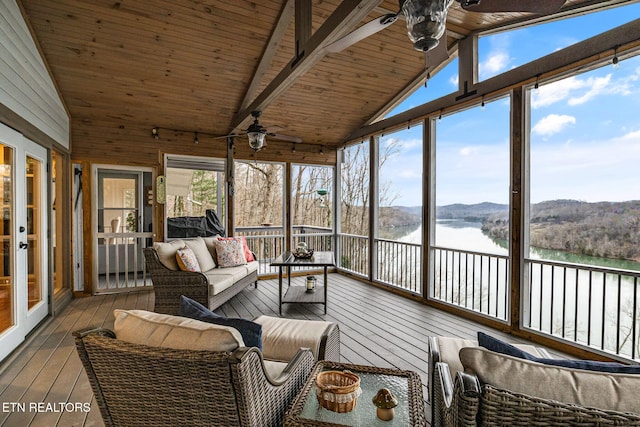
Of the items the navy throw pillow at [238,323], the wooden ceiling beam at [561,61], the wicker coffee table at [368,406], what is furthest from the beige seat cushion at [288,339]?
the wooden ceiling beam at [561,61]

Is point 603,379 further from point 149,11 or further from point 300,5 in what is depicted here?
point 149,11

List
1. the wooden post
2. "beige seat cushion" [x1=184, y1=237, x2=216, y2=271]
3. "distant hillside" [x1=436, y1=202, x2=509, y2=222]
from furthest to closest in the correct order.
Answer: "beige seat cushion" [x1=184, y1=237, x2=216, y2=271] → "distant hillside" [x1=436, y1=202, x2=509, y2=222] → the wooden post

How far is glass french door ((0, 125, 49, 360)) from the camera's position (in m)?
3.03

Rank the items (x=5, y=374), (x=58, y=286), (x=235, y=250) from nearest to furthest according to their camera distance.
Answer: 1. (x=5, y=374)
2. (x=58, y=286)
3. (x=235, y=250)

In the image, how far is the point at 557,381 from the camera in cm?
102

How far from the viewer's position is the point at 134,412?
136 centimetres

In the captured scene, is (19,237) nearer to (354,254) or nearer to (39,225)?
(39,225)

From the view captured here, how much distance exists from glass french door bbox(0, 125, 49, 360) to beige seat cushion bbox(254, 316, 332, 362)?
247 cm

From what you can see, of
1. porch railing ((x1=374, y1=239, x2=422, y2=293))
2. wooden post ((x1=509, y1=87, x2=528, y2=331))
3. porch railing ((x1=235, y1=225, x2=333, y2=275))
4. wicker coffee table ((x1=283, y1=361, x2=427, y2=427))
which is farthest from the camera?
porch railing ((x1=235, y1=225, x2=333, y2=275))

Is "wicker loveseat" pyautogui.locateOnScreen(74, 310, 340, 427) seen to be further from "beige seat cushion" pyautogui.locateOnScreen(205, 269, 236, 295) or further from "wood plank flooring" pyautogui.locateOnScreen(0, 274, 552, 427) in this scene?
"beige seat cushion" pyautogui.locateOnScreen(205, 269, 236, 295)

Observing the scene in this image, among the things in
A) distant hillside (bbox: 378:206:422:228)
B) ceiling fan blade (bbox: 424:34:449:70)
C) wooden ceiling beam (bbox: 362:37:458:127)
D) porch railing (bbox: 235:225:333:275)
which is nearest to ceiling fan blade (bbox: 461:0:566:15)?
ceiling fan blade (bbox: 424:34:449:70)

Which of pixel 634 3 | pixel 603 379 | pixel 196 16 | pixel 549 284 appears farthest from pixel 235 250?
pixel 634 3

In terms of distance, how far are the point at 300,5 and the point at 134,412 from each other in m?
3.52

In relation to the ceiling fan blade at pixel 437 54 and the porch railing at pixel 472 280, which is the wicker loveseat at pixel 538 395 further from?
the porch railing at pixel 472 280
